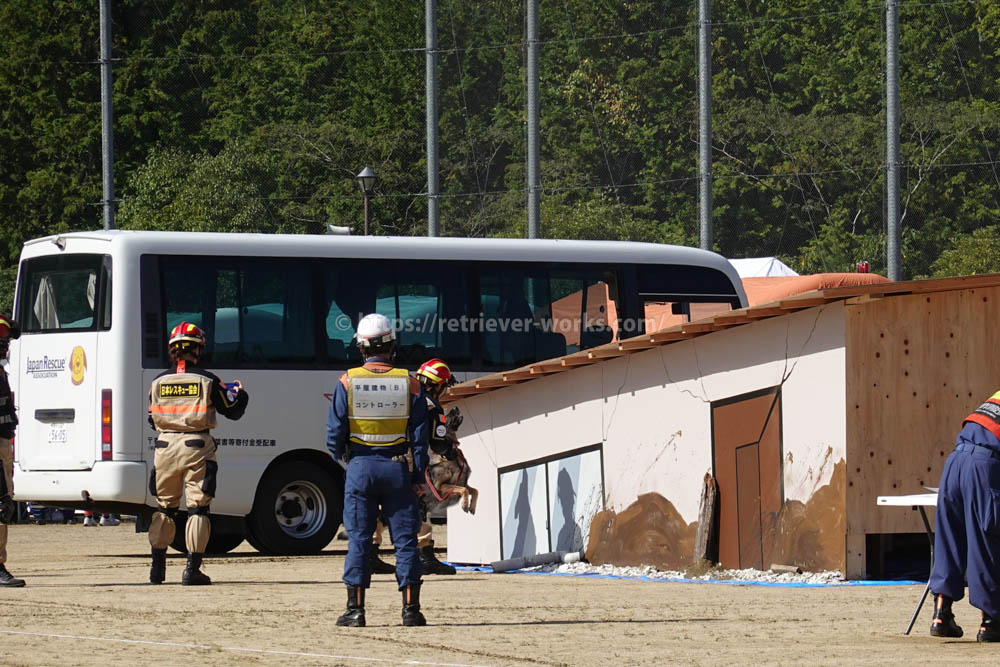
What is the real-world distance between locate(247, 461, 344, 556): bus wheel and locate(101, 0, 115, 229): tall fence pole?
17.7 meters

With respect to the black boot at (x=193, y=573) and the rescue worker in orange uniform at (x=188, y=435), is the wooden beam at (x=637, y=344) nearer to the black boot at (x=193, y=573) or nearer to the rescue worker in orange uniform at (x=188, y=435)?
the rescue worker in orange uniform at (x=188, y=435)

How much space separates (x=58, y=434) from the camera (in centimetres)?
1845

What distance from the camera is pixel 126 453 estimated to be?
59.3ft

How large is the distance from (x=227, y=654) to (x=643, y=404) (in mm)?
7906

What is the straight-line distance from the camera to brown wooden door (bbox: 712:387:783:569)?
15102mm

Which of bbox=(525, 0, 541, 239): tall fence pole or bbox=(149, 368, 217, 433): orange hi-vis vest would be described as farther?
bbox=(525, 0, 541, 239): tall fence pole

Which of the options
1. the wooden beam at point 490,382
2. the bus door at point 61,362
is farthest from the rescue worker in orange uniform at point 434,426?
the bus door at point 61,362

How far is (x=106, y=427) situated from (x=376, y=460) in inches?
306

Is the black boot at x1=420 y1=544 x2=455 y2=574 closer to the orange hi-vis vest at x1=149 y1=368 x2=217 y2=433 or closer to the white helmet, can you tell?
the orange hi-vis vest at x1=149 y1=368 x2=217 y2=433

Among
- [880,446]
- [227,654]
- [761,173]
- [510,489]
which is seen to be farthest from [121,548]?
[761,173]

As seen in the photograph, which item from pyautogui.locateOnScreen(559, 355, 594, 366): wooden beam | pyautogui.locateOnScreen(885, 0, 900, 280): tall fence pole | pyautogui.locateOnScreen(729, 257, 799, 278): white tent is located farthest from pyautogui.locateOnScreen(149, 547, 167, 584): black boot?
pyautogui.locateOnScreen(885, 0, 900, 280): tall fence pole

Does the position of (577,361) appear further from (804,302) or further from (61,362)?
(61,362)

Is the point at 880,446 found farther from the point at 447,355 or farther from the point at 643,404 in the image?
the point at 447,355

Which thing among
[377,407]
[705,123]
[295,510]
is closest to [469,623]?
[377,407]
